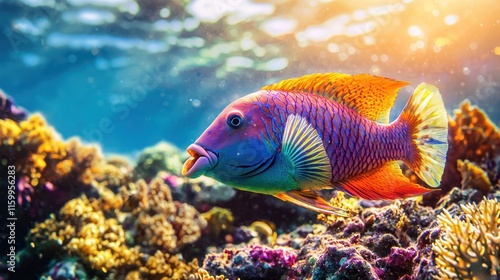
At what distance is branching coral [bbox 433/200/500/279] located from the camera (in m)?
1.99

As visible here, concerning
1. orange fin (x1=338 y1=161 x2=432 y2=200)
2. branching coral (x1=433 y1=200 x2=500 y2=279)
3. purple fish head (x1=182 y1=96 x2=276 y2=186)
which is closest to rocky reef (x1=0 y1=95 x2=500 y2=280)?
branching coral (x1=433 y1=200 x2=500 y2=279)

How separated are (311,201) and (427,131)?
3.62 ft

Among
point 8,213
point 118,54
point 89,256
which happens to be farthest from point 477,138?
point 118,54

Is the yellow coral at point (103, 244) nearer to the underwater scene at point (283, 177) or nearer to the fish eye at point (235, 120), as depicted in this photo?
the underwater scene at point (283, 177)

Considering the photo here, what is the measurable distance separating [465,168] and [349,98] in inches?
139

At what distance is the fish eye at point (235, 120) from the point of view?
1915 millimetres

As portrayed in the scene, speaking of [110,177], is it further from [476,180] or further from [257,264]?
[476,180]

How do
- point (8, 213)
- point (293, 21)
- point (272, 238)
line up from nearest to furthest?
1. point (272, 238)
2. point (8, 213)
3. point (293, 21)

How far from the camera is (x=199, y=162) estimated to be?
5.83ft

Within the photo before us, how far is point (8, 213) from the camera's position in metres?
6.04

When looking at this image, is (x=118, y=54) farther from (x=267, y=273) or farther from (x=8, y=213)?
(x=267, y=273)

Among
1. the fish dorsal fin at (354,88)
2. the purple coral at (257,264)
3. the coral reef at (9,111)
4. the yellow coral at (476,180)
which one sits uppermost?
the coral reef at (9,111)

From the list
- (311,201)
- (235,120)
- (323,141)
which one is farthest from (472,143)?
(235,120)

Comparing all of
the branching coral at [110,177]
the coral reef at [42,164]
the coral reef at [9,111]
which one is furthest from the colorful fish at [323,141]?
the coral reef at [9,111]
